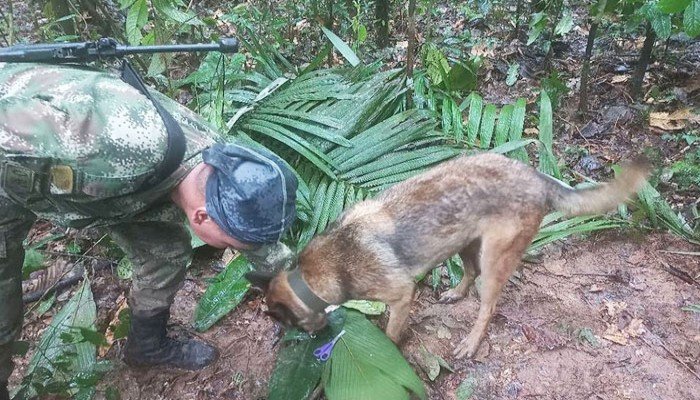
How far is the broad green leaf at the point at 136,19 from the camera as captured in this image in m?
3.89

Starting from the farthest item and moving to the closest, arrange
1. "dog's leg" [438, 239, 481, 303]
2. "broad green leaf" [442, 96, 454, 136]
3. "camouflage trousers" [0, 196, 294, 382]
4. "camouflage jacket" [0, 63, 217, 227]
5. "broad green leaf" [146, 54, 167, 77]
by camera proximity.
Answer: "broad green leaf" [442, 96, 454, 136] → "broad green leaf" [146, 54, 167, 77] → "dog's leg" [438, 239, 481, 303] → "camouflage trousers" [0, 196, 294, 382] → "camouflage jacket" [0, 63, 217, 227]

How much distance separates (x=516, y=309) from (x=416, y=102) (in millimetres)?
2240

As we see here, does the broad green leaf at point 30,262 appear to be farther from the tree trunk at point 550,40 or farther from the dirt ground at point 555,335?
the tree trunk at point 550,40

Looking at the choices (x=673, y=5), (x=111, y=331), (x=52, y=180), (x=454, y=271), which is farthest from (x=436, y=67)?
(x=52, y=180)

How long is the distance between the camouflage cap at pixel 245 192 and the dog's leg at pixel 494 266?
1.49 m

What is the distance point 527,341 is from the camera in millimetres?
3658

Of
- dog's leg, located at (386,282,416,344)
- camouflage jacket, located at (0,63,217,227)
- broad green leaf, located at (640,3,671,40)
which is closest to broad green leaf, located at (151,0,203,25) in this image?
camouflage jacket, located at (0,63,217,227)

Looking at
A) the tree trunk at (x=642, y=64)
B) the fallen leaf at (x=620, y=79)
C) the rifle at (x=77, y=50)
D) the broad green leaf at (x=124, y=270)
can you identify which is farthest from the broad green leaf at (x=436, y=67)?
the broad green leaf at (x=124, y=270)

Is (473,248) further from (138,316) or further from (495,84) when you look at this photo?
(495,84)

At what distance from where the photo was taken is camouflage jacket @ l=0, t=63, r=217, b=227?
2150 millimetres

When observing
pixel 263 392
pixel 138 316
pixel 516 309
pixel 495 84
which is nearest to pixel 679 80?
pixel 495 84

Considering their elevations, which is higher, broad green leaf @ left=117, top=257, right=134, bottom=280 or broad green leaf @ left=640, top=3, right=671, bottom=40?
broad green leaf @ left=640, top=3, right=671, bottom=40

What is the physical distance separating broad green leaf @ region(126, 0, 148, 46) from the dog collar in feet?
7.06

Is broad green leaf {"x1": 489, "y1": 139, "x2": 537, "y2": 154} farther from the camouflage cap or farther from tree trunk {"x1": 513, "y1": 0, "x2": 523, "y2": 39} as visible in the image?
tree trunk {"x1": 513, "y1": 0, "x2": 523, "y2": 39}
